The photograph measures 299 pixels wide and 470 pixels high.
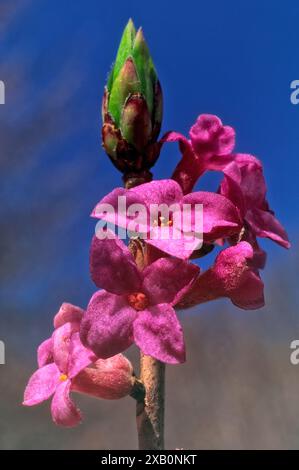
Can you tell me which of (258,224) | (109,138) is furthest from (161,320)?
(109,138)

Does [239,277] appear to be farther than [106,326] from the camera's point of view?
Yes

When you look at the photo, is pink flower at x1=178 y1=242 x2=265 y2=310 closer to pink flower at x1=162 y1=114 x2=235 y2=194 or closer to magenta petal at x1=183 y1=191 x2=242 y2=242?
magenta petal at x1=183 y1=191 x2=242 y2=242

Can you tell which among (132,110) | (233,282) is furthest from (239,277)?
(132,110)

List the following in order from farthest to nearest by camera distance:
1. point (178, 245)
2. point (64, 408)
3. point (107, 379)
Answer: point (107, 379) < point (64, 408) < point (178, 245)

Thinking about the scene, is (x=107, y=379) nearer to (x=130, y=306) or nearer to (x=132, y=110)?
(x=130, y=306)

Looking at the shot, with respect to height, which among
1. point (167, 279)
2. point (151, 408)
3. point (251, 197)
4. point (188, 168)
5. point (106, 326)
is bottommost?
point (151, 408)

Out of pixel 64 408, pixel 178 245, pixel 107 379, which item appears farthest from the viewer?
pixel 107 379
